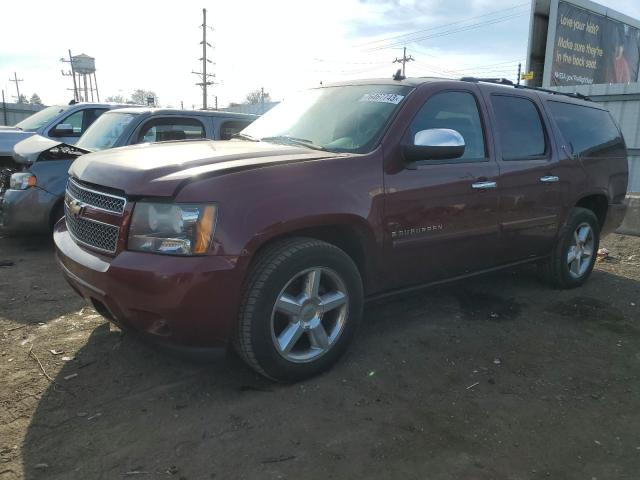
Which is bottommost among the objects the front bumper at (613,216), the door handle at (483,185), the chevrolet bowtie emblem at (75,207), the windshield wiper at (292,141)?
the front bumper at (613,216)

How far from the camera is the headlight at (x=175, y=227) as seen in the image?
2609 mm

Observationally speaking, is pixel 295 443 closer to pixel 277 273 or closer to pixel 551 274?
pixel 277 273

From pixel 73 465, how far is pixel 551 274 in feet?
14.4

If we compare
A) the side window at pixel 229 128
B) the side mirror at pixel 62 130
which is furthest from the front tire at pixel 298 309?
the side mirror at pixel 62 130

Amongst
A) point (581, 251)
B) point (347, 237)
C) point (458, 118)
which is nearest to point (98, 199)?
point (347, 237)

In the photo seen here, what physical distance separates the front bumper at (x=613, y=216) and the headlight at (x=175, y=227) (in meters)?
4.60

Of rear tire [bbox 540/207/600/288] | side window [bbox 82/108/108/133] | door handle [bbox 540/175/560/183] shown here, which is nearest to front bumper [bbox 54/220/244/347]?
door handle [bbox 540/175/560/183]

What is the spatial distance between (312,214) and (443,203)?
1142mm

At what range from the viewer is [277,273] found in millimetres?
2826

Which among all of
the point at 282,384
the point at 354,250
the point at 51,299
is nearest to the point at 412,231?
the point at 354,250

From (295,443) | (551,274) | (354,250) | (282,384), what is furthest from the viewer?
(551,274)

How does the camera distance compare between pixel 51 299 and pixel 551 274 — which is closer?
pixel 51 299

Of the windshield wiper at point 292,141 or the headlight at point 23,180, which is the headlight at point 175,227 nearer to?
the windshield wiper at point 292,141

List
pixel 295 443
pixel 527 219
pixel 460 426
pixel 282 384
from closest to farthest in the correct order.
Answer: pixel 295 443, pixel 460 426, pixel 282 384, pixel 527 219
